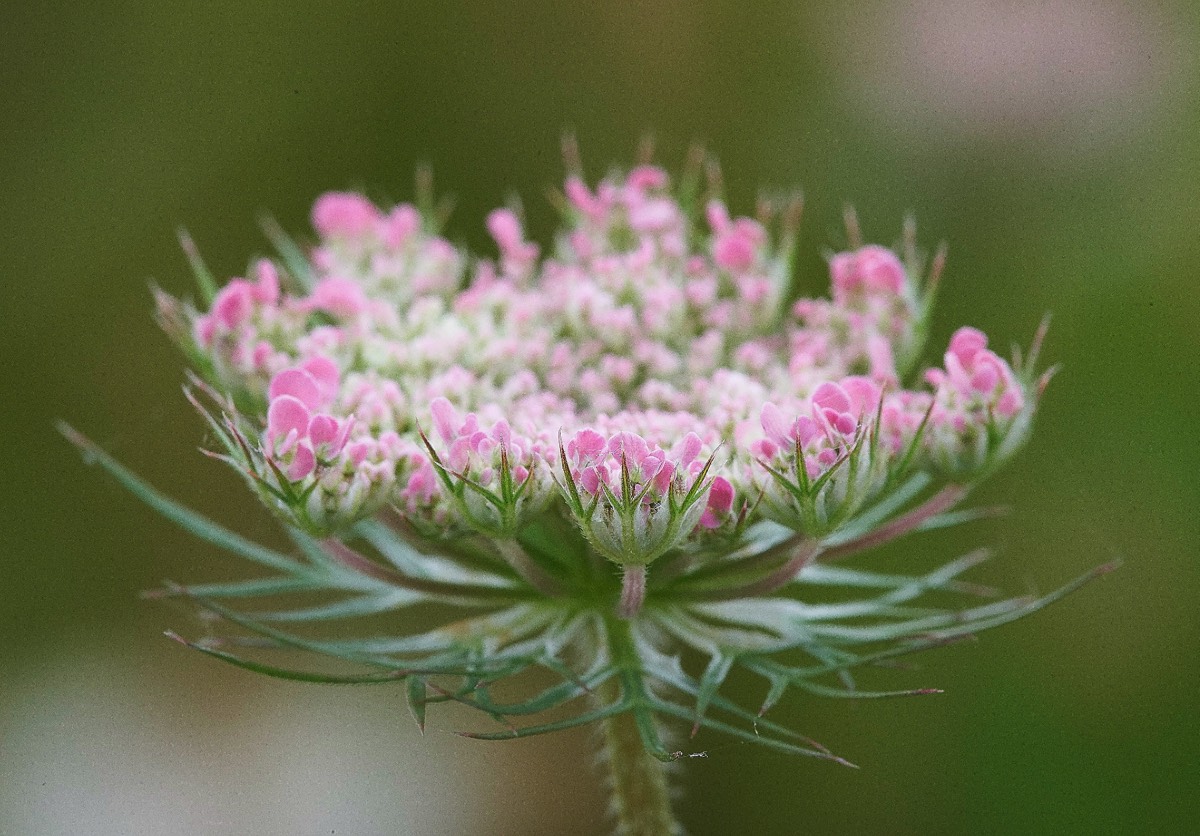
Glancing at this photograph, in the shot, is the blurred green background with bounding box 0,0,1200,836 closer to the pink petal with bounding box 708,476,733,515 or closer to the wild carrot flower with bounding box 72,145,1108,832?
the wild carrot flower with bounding box 72,145,1108,832

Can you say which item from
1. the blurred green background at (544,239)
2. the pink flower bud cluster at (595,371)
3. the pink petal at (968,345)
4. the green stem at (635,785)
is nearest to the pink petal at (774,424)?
the pink flower bud cluster at (595,371)

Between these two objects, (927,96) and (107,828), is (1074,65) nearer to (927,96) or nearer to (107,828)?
(927,96)

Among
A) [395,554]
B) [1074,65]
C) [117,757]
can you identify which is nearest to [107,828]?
[117,757]

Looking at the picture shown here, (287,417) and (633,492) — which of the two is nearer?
(633,492)

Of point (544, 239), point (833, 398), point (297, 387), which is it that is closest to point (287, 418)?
point (297, 387)

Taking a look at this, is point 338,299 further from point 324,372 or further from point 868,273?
point 868,273

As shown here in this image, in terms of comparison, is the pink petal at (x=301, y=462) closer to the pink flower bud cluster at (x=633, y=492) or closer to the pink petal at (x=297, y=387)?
the pink petal at (x=297, y=387)

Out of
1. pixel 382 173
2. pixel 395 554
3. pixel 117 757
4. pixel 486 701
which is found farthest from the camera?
pixel 382 173
